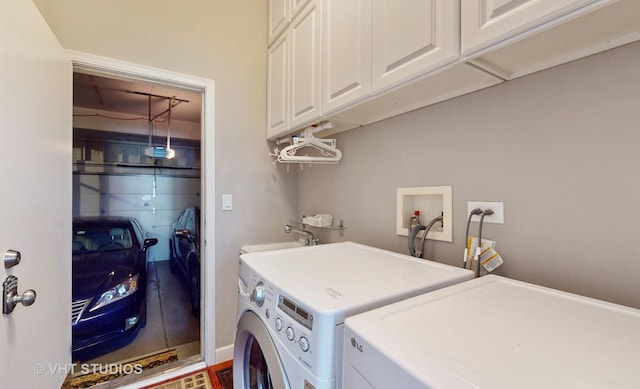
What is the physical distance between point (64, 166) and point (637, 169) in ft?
7.49

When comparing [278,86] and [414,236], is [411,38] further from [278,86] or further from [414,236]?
[278,86]

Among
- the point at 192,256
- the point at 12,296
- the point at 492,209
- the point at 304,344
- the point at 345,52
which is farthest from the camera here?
the point at 192,256

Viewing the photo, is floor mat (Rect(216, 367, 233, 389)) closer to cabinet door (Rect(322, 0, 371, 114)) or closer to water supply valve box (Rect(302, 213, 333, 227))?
water supply valve box (Rect(302, 213, 333, 227))

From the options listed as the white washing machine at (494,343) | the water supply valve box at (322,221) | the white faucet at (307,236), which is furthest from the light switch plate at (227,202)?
the white washing machine at (494,343)

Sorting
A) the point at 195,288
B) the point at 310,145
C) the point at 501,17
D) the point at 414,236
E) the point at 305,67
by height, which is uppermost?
the point at 305,67

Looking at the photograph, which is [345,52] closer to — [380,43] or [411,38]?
[380,43]

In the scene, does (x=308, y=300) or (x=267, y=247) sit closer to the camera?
(x=308, y=300)

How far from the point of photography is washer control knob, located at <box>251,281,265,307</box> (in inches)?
35.4

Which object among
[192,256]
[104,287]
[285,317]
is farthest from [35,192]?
[192,256]

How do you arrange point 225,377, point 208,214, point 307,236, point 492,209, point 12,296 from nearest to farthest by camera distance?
point 12,296 < point 492,209 < point 225,377 < point 208,214 < point 307,236

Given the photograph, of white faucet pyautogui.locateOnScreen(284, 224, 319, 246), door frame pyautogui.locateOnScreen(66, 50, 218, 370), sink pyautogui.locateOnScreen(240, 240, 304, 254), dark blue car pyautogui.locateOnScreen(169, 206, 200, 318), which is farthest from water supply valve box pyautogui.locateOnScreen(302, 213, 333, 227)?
dark blue car pyautogui.locateOnScreen(169, 206, 200, 318)

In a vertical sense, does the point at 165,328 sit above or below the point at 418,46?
below

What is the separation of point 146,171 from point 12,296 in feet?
13.9

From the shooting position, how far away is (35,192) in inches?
42.2
